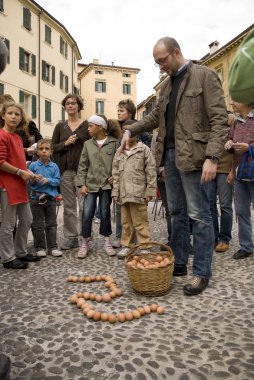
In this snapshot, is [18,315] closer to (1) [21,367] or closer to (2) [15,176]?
(1) [21,367]

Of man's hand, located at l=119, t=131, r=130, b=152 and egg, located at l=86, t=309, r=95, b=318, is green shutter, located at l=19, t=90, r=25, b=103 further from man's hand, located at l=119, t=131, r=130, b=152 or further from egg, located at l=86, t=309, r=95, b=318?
egg, located at l=86, t=309, r=95, b=318

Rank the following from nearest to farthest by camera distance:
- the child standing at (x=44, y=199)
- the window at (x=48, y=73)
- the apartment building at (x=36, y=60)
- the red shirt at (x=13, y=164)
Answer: the red shirt at (x=13, y=164) < the child standing at (x=44, y=199) < the apartment building at (x=36, y=60) < the window at (x=48, y=73)

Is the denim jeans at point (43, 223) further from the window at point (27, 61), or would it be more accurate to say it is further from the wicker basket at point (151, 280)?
the window at point (27, 61)

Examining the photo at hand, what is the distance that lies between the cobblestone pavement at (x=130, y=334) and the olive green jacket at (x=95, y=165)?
1.46 m

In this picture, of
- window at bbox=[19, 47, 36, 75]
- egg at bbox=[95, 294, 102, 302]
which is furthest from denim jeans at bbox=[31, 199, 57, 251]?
window at bbox=[19, 47, 36, 75]

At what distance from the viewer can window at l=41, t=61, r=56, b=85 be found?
2588 cm

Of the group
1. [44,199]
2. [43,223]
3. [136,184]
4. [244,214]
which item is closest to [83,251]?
[43,223]

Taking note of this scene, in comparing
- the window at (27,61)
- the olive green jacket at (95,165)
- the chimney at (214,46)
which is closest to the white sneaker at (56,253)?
the olive green jacket at (95,165)

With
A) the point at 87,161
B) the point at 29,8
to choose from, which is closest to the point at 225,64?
the point at 29,8

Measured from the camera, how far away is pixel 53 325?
238cm

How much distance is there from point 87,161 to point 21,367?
304cm

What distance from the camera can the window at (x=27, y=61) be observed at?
76.4ft

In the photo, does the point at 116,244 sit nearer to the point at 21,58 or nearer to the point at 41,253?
the point at 41,253

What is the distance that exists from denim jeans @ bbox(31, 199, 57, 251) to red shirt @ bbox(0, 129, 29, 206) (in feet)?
1.65
